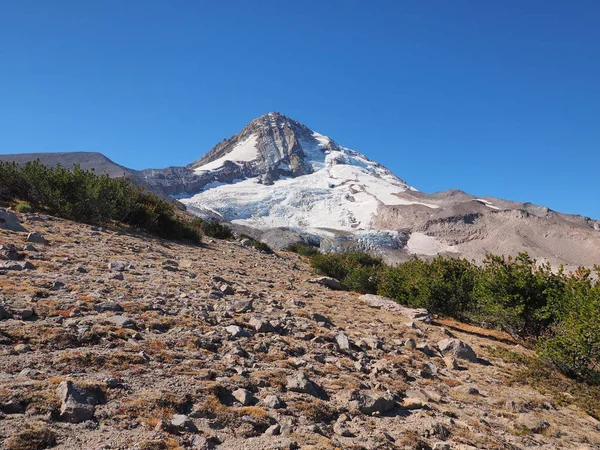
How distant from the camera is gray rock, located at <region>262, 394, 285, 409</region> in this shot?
4410mm

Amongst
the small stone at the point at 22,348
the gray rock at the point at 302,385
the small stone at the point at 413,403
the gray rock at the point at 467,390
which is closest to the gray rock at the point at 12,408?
the small stone at the point at 22,348

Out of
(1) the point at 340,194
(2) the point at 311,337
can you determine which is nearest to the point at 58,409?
(2) the point at 311,337

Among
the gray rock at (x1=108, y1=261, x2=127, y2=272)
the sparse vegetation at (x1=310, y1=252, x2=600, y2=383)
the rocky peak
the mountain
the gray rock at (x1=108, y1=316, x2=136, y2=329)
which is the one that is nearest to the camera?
the gray rock at (x1=108, y1=316, x2=136, y2=329)

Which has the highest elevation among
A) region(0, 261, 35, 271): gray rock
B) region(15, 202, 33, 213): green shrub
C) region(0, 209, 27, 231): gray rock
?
region(15, 202, 33, 213): green shrub

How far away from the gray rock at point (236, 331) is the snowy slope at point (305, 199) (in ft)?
198

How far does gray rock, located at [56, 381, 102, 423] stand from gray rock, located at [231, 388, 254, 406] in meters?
1.46

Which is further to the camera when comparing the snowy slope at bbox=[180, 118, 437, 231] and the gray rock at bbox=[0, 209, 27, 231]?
the snowy slope at bbox=[180, 118, 437, 231]

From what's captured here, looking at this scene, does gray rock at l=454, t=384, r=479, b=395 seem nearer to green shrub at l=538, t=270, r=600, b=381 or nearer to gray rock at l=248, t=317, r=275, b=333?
green shrub at l=538, t=270, r=600, b=381

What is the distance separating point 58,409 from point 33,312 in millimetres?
2540

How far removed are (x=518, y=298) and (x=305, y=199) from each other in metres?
78.0

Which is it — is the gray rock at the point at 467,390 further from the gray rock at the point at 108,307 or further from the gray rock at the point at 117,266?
the gray rock at the point at 117,266

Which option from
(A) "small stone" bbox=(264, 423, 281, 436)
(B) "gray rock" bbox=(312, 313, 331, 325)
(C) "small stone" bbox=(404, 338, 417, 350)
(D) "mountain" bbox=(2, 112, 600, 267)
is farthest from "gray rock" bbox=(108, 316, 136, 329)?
(D) "mountain" bbox=(2, 112, 600, 267)

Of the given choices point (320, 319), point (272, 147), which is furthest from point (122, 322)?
point (272, 147)

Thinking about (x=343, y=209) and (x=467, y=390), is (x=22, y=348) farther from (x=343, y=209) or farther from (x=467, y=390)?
(x=343, y=209)
